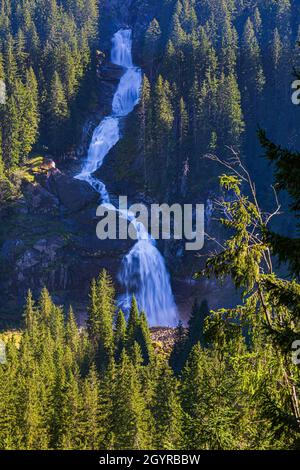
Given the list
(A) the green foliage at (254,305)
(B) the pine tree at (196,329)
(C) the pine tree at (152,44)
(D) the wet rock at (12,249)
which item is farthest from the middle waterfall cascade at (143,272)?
(A) the green foliage at (254,305)

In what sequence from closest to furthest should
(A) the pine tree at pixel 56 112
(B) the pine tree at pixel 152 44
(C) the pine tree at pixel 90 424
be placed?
1. (C) the pine tree at pixel 90 424
2. (A) the pine tree at pixel 56 112
3. (B) the pine tree at pixel 152 44

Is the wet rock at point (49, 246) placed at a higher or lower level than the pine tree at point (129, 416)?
higher

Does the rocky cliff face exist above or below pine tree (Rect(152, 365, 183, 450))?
above

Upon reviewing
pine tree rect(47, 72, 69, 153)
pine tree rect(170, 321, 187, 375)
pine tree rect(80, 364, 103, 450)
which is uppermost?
pine tree rect(47, 72, 69, 153)

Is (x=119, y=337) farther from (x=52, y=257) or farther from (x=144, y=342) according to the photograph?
(x=52, y=257)

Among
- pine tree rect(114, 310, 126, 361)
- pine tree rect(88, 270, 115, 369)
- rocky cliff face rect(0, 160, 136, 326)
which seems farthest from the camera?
rocky cliff face rect(0, 160, 136, 326)

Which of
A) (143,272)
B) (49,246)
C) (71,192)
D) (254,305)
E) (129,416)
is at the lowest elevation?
(129,416)

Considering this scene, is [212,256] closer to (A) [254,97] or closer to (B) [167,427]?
(B) [167,427]

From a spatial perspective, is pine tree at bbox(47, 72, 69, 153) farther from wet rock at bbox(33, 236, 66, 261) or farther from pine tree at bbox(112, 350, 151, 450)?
pine tree at bbox(112, 350, 151, 450)

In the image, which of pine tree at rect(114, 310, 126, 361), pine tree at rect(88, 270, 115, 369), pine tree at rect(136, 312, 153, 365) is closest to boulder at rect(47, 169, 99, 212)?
pine tree at rect(88, 270, 115, 369)

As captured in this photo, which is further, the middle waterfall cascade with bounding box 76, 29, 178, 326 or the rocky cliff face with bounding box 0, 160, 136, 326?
the rocky cliff face with bounding box 0, 160, 136, 326

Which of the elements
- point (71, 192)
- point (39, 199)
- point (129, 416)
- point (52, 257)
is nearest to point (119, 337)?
point (129, 416)

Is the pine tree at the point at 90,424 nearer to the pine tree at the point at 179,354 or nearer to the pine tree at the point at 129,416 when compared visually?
the pine tree at the point at 129,416

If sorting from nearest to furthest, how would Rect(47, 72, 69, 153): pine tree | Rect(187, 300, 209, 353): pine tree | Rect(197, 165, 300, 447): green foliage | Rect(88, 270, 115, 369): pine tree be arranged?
Rect(197, 165, 300, 447): green foliage → Rect(187, 300, 209, 353): pine tree → Rect(88, 270, 115, 369): pine tree → Rect(47, 72, 69, 153): pine tree
